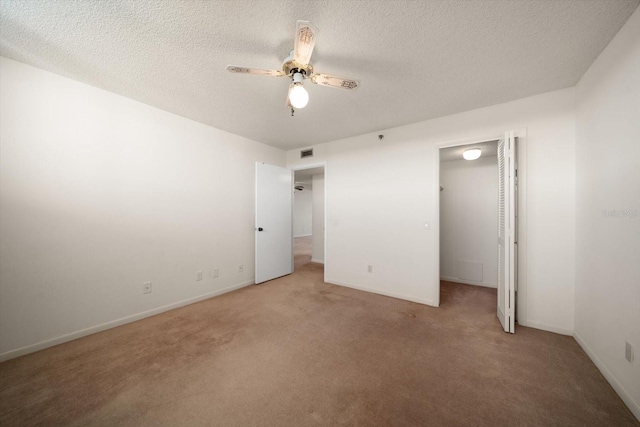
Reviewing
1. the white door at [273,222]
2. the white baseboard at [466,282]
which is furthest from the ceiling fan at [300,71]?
the white baseboard at [466,282]

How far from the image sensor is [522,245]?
2.46 meters

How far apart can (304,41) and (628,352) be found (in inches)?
119

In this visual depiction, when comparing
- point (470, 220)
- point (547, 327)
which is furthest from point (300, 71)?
point (470, 220)

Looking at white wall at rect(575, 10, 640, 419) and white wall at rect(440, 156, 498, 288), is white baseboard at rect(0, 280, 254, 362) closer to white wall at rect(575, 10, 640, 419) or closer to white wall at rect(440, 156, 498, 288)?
white wall at rect(575, 10, 640, 419)

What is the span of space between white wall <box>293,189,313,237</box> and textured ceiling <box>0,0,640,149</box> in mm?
7563

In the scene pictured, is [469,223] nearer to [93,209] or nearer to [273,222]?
[273,222]

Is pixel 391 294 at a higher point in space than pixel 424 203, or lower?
lower

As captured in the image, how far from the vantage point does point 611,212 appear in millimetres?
1647

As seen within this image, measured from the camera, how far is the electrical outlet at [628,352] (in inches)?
56.1

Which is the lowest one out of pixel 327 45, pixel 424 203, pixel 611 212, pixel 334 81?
pixel 611 212

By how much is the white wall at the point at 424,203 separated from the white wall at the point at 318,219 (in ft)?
5.49

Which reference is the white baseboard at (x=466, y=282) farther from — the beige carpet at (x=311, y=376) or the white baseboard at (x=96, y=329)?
the white baseboard at (x=96, y=329)

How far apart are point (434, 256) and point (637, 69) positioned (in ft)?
7.50

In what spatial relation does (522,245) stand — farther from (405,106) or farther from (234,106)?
(234,106)
